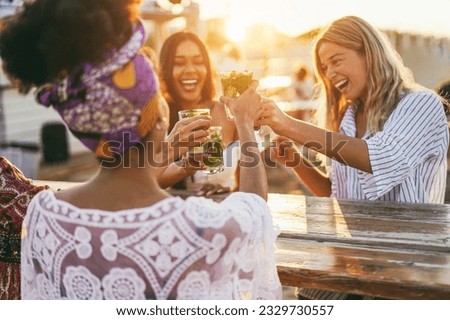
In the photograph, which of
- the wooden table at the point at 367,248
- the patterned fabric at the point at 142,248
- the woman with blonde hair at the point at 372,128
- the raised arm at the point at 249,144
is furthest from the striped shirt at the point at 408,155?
the patterned fabric at the point at 142,248

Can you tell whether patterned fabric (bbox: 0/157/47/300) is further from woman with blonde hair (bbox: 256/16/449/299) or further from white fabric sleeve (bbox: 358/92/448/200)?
white fabric sleeve (bbox: 358/92/448/200)

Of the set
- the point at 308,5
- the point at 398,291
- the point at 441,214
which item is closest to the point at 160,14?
the point at 308,5

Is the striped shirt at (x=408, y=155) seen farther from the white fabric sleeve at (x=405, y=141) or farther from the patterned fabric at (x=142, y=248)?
the patterned fabric at (x=142, y=248)

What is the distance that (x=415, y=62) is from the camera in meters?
11.2

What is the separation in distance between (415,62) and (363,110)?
27.5 ft

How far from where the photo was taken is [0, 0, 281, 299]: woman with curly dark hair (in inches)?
61.3

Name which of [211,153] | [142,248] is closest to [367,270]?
[142,248]

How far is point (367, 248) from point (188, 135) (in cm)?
102

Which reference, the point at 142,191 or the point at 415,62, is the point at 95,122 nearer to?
the point at 142,191

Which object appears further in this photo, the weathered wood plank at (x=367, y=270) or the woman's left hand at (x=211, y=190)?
the woman's left hand at (x=211, y=190)

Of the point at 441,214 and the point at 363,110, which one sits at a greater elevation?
the point at 363,110

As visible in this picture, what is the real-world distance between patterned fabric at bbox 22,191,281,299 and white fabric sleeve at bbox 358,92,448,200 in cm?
145

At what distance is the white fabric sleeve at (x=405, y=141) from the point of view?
9.78 ft

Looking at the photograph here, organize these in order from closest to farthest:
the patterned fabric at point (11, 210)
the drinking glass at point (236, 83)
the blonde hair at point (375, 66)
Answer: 1. the patterned fabric at point (11, 210)
2. the drinking glass at point (236, 83)
3. the blonde hair at point (375, 66)
